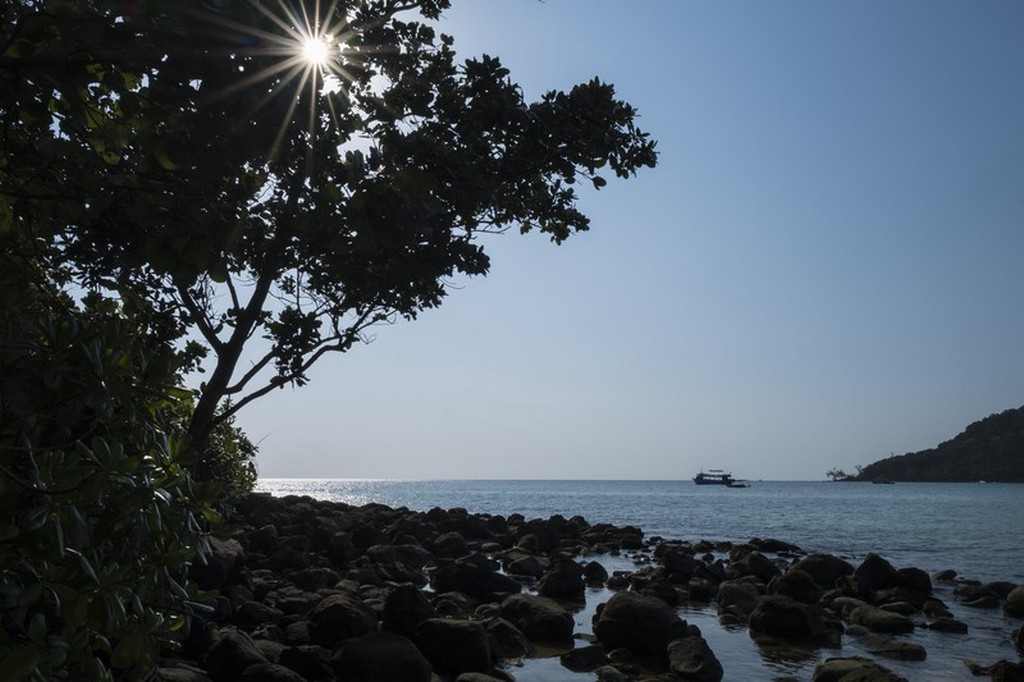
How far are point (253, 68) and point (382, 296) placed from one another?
6064mm

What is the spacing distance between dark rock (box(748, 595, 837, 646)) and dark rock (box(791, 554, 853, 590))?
558 cm

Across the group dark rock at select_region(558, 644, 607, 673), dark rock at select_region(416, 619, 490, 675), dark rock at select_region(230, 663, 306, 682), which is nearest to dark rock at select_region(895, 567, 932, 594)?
dark rock at select_region(558, 644, 607, 673)

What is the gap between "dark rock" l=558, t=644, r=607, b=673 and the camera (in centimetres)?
1054

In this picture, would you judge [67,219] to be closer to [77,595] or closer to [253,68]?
[253,68]

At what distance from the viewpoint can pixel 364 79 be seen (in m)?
9.10

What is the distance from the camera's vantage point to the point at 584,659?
10.8 meters

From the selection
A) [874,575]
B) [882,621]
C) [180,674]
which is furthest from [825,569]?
[180,674]

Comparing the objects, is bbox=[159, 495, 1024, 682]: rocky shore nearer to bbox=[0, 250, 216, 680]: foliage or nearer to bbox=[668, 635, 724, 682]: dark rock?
bbox=[668, 635, 724, 682]: dark rock

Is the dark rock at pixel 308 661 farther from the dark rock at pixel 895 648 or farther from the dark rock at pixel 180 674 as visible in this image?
the dark rock at pixel 895 648

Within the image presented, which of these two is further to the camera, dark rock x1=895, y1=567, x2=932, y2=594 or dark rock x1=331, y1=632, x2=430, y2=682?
dark rock x1=895, y1=567, x2=932, y2=594

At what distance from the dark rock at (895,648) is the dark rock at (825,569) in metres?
5.88

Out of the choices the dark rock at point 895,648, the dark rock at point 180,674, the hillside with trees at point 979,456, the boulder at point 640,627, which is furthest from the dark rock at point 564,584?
the hillside with trees at point 979,456

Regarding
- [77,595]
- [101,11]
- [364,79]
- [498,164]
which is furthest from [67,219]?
[364,79]

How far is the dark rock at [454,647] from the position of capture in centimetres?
970
